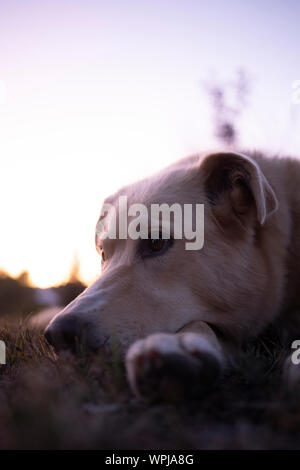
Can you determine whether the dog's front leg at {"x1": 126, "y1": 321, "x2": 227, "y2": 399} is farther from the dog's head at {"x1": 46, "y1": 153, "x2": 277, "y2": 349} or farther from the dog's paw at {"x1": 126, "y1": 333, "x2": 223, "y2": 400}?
the dog's head at {"x1": 46, "y1": 153, "x2": 277, "y2": 349}

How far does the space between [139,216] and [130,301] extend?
21.7 inches

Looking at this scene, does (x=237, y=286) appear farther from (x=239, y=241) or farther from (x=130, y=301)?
(x=130, y=301)

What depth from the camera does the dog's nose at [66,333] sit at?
6.40 ft

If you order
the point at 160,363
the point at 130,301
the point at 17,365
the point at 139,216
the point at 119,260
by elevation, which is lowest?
the point at 17,365

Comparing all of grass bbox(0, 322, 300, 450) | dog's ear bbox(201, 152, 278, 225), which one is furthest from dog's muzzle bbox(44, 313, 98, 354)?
dog's ear bbox(201, 152, 278, 225)

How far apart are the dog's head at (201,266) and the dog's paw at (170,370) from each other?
664mm

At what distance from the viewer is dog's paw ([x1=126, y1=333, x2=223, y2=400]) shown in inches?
51.5

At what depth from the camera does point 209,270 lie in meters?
2.36

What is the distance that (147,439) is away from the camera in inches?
43.2

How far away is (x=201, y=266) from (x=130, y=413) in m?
1.16

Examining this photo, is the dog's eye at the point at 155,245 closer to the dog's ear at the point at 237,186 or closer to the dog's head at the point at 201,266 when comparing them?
the dog's head at the point at 201,266

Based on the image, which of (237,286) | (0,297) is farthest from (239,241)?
(0,297)

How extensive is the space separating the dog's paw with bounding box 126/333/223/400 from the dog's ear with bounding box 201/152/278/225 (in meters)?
1.01

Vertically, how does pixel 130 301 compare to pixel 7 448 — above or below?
above
